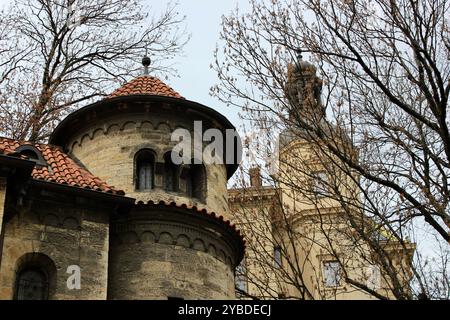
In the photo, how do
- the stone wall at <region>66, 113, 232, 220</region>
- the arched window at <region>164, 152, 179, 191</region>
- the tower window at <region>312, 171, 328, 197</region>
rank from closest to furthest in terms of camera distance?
1. the tower window at <region>312, 171, 328, 197</region>
2. the stone wall at <region>66, 113, 232, 220</region>
3. the arched window at <region>164, 152, 179, 191</region>

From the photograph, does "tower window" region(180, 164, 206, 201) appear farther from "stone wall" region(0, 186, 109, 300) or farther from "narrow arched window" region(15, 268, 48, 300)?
"narrow arched window" region(15, 268, 48, 300)

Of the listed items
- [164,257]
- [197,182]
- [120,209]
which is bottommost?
[164,257]

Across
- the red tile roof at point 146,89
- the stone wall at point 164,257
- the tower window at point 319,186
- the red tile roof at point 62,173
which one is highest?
the red tile roof at point 146,89

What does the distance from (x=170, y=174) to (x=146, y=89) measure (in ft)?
8.26

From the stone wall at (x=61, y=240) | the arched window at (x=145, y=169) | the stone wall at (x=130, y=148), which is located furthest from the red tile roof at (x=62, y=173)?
the arched window at (x=145, y=169)

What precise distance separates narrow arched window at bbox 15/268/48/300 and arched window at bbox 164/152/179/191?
375 centimetres

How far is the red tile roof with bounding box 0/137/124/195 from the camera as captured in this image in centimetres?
1258

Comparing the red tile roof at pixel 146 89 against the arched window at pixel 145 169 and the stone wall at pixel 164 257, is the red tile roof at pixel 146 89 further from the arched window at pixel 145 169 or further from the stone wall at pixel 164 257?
the stone wall at pixel 164 257

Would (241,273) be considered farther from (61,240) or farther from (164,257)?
(61,240)

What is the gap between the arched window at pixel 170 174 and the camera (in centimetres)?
1478

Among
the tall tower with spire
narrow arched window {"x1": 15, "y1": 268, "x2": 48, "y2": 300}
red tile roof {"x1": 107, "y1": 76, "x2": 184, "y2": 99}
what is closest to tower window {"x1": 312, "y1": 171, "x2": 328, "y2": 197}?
the tall tower with spire

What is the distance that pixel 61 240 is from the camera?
12070mm

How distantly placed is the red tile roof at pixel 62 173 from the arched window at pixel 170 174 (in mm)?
1668

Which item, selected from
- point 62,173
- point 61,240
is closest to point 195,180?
point 62,173
